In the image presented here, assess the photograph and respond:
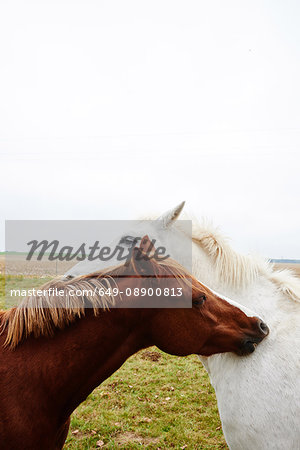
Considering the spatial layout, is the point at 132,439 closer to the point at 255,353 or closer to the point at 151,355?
the point at 255,353

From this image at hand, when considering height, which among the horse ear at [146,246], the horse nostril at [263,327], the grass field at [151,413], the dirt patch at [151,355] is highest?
the horse ear at [146,246]

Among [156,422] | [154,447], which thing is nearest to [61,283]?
[154,447]

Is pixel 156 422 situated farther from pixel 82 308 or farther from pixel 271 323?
pixel 82 308

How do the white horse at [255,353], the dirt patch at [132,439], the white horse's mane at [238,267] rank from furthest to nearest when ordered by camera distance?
the dirt patch at [132,439] < the white horse's mane at [238,267] < the white horse at [255,353]

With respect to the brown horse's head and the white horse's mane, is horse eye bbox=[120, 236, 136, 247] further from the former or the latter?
the brown horse's head

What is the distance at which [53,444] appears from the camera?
214 centimetres

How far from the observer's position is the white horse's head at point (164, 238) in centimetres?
305

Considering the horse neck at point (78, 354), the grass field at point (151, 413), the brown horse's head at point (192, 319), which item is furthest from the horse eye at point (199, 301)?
the grass field at point (151, 413)

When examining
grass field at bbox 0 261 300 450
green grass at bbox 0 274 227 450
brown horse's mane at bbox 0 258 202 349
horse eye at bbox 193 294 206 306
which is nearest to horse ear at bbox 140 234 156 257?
brown horse's mane at bbox 0 258 202 349

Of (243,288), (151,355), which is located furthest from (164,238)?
(151,355)

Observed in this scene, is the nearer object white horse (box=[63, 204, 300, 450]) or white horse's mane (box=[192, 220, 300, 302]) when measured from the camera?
white horse (box=[63, 204, 300, 450])

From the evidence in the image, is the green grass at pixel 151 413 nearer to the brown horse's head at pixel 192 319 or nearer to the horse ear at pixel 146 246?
the brown horse's head at pixel 192 319

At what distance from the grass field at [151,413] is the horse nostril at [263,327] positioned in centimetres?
149

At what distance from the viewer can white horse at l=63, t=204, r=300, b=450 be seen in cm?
222
